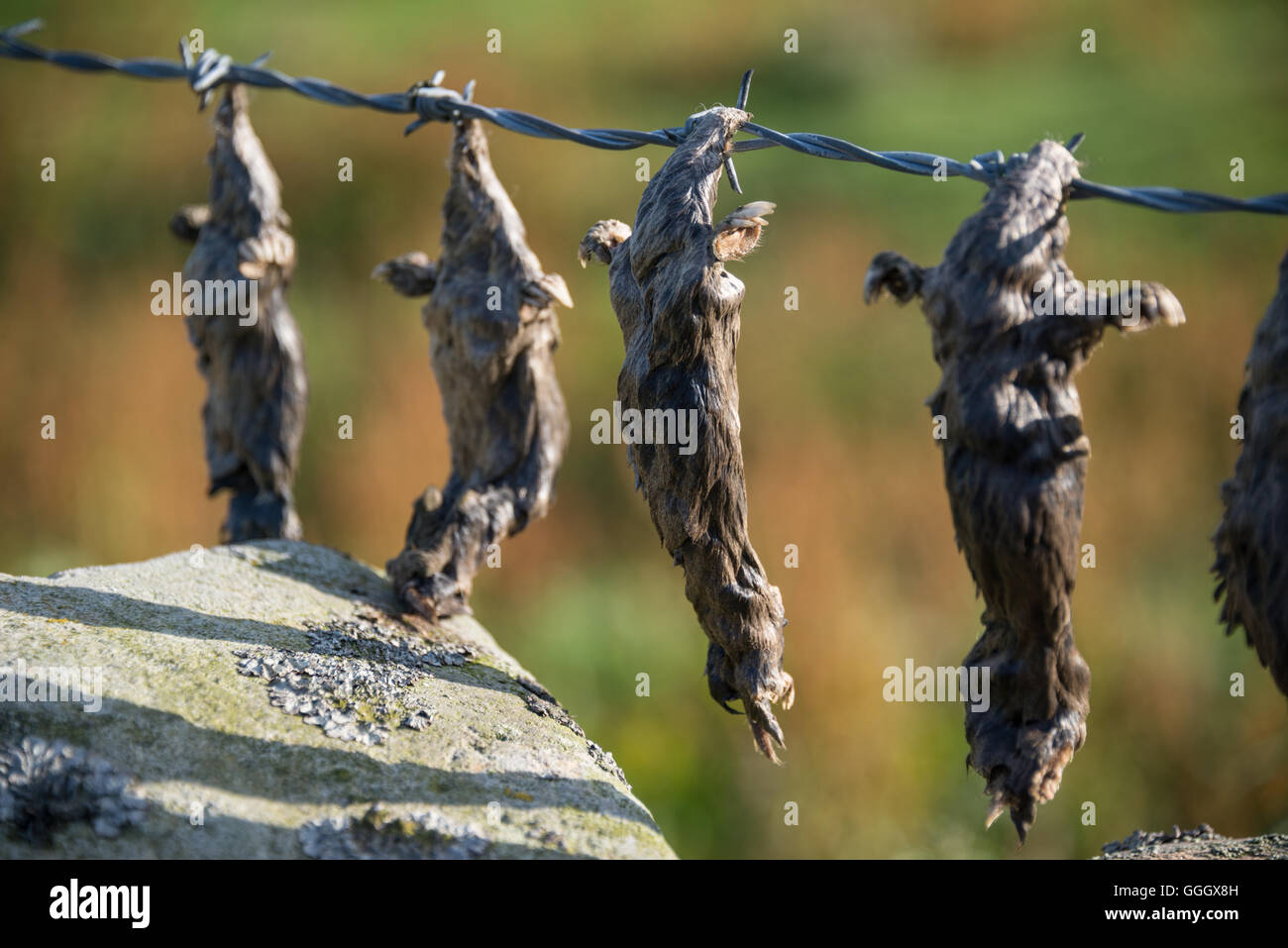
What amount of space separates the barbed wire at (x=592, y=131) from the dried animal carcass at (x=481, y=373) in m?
0.16

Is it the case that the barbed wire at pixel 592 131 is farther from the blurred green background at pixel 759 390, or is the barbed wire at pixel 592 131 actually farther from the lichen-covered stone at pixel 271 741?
the blurred green background at pixel 759 390

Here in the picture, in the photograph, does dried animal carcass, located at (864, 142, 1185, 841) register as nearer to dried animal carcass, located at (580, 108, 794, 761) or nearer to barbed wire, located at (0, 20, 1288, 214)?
barbed wire, located at (0, 20, 1288, 214)

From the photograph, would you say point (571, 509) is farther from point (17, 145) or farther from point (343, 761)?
point (17, 145)

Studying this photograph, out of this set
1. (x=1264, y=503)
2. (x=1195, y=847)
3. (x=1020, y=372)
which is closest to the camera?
(x=1264, y=503)

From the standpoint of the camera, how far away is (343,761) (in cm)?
266

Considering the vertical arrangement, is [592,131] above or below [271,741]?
above

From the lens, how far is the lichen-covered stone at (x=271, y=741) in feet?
8.02

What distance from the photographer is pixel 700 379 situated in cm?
266

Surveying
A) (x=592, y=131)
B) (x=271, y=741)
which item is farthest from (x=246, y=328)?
(x=271, y=741)

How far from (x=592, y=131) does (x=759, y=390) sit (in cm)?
440

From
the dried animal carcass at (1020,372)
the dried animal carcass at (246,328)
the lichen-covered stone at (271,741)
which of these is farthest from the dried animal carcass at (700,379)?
the dried animal carcass at (246,328)

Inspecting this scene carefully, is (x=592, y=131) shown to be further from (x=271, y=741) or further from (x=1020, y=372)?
(x=271, y=741)

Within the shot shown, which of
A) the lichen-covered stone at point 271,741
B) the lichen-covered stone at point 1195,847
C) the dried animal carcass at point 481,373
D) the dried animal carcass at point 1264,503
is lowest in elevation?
the lichen-covered stone at point 1195,847
